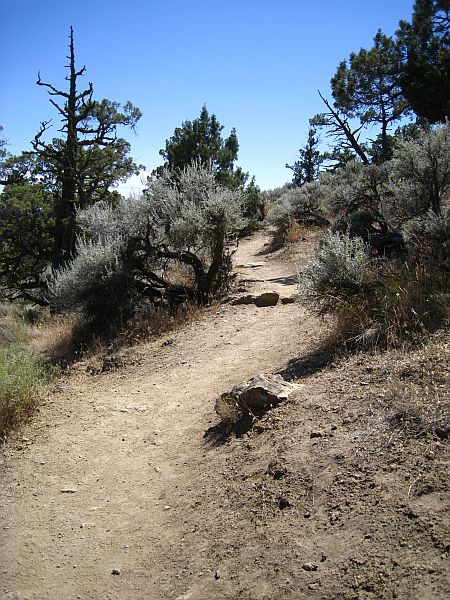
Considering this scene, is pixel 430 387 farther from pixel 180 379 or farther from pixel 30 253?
pixel 30 253

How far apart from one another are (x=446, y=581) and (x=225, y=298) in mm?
8415

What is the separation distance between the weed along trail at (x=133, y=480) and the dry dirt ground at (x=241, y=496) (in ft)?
0.05

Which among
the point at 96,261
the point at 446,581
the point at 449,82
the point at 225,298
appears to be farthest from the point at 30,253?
the point at 446,581

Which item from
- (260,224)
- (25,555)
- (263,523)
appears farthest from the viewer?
(260,224)

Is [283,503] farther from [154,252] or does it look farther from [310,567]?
[154,252]

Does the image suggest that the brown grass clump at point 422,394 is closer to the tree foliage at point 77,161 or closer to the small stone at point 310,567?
the small stone at point 310,567

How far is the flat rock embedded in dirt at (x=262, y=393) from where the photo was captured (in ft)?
16.8

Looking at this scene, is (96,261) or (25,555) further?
(96,261)

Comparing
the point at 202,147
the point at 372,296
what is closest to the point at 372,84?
the point at 202,147

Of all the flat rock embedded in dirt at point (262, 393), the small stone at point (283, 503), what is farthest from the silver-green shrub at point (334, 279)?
the small stone at point (283, 503)

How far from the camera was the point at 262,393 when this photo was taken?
5.17m

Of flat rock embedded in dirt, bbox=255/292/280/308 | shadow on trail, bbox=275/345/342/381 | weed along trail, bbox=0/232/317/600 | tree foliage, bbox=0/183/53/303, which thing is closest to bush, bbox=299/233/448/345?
shadow on trail, bbox=275/345/342/381

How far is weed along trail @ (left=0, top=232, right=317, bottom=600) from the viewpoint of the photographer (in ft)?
11.9

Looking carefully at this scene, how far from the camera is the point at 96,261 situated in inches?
400
